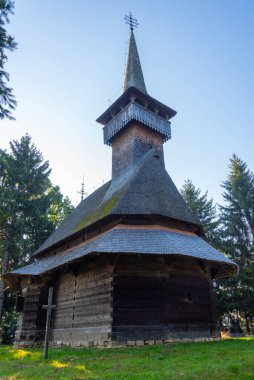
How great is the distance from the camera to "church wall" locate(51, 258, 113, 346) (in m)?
11.2

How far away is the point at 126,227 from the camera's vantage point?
12773 mm

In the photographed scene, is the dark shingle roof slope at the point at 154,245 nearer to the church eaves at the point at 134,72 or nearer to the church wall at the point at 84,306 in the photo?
the church wall at the point at 84,306

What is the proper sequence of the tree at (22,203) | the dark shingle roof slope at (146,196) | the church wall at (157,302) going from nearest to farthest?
the church wall at (157,302)
the dark shingle roof slope at (146,196)
the tree at (22,203)

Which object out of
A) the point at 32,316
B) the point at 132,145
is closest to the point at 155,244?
the point at 132,145

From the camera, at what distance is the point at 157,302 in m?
11.2

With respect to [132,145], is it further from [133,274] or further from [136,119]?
[133,274]

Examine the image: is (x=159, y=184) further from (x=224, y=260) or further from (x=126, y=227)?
(x=224, y=260)

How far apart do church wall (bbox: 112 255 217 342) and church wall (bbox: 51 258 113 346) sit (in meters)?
0.49

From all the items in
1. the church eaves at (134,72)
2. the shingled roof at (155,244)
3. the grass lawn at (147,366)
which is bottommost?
the grass lawn at (147,366)

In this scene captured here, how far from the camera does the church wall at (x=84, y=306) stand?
36.7ft

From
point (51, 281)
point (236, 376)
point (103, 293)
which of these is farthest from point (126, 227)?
point (236, 376)

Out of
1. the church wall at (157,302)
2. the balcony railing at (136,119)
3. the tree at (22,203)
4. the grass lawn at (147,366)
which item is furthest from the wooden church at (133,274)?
the tree at (22,203)

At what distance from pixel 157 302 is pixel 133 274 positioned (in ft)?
4.38

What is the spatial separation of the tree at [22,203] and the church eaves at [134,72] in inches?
440
